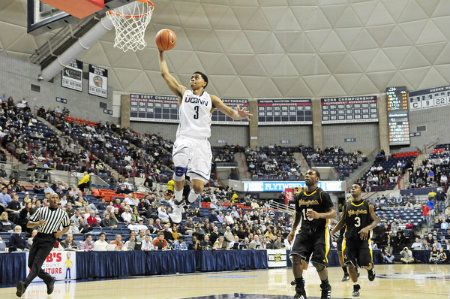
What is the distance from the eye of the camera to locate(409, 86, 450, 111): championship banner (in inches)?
1671

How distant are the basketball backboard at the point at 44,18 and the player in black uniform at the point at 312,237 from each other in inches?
339

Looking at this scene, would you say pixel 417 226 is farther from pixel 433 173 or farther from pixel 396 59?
pixel 396 59

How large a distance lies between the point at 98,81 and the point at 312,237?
3399 cm

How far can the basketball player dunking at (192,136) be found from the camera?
715 centimetres

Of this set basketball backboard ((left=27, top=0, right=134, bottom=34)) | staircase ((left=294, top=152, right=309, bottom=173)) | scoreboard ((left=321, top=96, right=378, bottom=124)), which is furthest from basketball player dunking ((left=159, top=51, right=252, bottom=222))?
scoreboard ((left=321, top=96, right=378, bottom=124))

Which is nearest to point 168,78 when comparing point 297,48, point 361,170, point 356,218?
point 356,218

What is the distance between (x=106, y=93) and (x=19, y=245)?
28.1 meters

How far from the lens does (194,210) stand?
80.1ft

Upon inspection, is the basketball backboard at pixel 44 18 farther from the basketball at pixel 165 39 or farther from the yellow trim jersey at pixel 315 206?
the yellow trim jersey at pixel 315 206

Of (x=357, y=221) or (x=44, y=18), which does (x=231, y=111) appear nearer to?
(x=357, y=221)

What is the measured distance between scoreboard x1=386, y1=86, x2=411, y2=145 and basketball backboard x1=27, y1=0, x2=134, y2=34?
33.6 metres

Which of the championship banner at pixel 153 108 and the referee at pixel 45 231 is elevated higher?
the championship banner at pixel 153 108

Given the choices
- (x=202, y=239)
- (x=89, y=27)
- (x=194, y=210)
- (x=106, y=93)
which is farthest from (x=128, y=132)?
(x=202, y=239)

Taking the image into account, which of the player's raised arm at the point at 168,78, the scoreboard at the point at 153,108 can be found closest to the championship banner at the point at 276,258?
the player's raised arm at the point at 168,78
